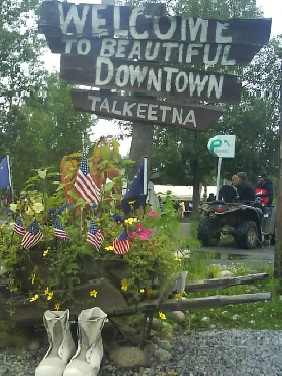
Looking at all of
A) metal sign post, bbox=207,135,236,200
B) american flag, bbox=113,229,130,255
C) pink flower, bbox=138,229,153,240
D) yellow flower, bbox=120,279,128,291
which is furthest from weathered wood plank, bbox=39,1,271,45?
metal sign post, bbox=207,135,236,200

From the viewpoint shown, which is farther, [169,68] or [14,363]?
[169,68]

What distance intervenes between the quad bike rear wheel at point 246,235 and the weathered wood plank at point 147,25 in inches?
284

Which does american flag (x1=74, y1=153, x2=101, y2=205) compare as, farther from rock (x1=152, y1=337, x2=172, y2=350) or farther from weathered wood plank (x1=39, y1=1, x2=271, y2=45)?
weathered wood plank (x1=39, y1=1, x2=271, y2=45)

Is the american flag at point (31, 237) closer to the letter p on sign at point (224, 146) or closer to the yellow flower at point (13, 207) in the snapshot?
the yellow flower at point (13, 207)

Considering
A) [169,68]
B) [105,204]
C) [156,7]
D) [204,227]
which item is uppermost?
[156,7]

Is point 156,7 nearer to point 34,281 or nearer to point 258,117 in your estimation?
point 34,281

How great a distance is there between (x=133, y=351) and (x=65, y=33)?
10.5 ft

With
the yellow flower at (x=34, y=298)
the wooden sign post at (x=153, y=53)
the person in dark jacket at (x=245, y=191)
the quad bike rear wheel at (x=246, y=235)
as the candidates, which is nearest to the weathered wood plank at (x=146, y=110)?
the wooden sign post at (x=153, y=53)

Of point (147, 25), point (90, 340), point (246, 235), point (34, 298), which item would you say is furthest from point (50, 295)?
point (246, 235)

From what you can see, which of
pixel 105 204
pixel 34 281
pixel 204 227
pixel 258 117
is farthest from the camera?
pixel 258 117

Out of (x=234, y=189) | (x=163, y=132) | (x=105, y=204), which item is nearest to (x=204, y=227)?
(x=234, y=189)

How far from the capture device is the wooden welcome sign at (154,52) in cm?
562

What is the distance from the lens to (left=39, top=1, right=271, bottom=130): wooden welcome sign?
18.5 ft

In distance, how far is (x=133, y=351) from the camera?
4.11 meters
